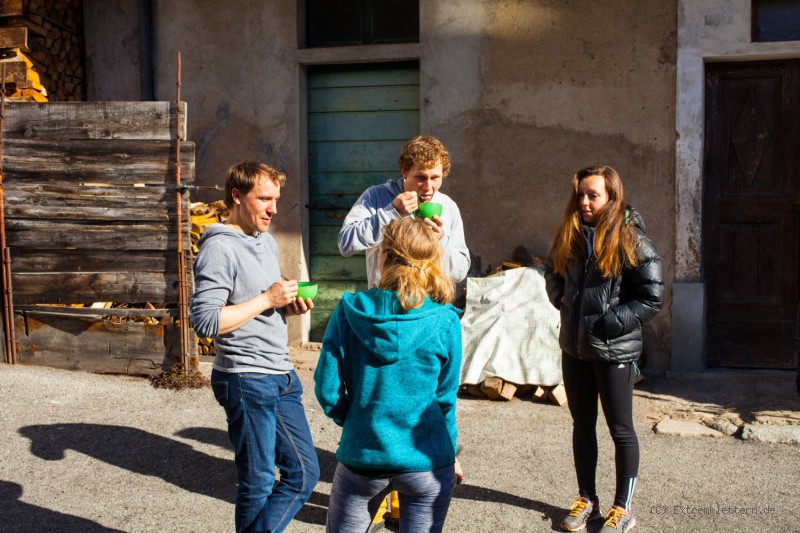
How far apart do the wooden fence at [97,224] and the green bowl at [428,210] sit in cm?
339

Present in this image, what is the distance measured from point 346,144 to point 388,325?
5.48 m

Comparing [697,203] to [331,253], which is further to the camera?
[331,253]

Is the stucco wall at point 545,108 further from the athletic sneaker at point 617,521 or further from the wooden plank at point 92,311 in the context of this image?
the athletic sneaker at point 617,521

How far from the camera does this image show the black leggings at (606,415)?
12.0ft

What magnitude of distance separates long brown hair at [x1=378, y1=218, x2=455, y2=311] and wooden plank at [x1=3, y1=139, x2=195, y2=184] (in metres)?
Result: 4.14

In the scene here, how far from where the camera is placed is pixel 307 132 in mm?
7793

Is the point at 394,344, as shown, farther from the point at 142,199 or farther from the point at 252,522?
the point at 142,199

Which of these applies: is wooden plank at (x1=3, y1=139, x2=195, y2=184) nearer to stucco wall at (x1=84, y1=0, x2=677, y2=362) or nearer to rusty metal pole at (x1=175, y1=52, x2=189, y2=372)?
rusty metal pole at (x1=175, y1=52, x2=189, y2=372)

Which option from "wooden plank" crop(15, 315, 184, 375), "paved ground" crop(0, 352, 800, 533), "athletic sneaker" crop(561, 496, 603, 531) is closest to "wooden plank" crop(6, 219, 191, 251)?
"wooden plank" crop(15, 315, 184, 375)

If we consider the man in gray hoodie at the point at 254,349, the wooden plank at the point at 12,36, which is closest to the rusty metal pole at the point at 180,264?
the wooden plank at the point at 12,36

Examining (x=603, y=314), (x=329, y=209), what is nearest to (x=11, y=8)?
(x=329, y=209)

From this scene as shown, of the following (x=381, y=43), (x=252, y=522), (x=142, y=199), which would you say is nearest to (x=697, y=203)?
(x=381, y=43)

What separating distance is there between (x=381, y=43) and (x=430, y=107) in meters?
0.87

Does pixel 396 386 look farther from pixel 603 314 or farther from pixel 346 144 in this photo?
pixel 346 144
